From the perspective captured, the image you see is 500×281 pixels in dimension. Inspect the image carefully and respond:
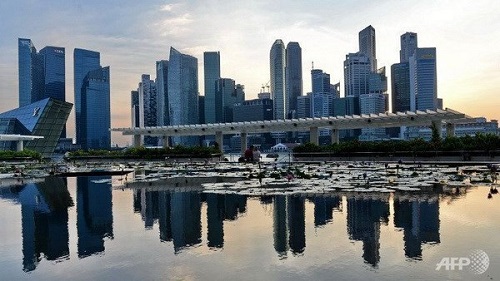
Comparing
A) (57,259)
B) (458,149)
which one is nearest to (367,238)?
(57,259)

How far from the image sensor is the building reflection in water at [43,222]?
11695 mm

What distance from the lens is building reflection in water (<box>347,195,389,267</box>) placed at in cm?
1094

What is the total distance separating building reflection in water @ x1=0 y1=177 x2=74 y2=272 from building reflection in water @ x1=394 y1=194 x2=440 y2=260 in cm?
896

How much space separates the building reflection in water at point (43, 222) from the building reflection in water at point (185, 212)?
2.86m

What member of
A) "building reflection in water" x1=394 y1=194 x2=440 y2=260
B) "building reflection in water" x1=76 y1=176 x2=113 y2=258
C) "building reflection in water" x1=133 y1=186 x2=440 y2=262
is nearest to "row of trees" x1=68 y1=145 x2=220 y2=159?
"building reflection in water" x1=76 y1=176 x2=113 y2=258

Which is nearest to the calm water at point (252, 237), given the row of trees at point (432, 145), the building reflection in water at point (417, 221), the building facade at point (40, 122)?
the building reflection in water at point (417, 221)

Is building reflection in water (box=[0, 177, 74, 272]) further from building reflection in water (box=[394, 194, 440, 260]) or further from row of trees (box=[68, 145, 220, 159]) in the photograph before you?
row of trees (box=[68, 145, 220, 159])

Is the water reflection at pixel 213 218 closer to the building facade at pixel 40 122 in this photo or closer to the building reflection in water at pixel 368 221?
the building reflection in water at pixel 368 221

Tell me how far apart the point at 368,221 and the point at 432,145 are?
3822cm

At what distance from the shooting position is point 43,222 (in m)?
16.2

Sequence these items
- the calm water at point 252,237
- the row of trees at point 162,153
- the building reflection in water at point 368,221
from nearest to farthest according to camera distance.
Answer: the calm water at point 252,237, the building reflection in water at point 368,221, the row of trees at point 162,153

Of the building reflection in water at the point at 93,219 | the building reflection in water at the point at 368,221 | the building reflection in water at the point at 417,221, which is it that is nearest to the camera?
the building reflection in water at the point at 368,221

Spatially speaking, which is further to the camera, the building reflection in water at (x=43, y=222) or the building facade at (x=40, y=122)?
the building facade at (x=40, y=122)

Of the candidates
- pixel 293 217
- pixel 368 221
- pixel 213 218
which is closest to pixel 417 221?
pixel 368 221
